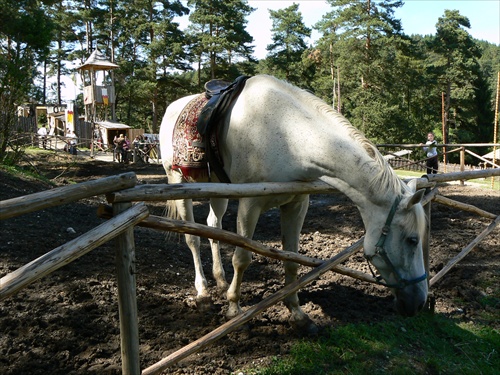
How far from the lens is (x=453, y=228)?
21.6 ft

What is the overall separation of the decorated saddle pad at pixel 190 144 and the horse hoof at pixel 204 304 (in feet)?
3.43

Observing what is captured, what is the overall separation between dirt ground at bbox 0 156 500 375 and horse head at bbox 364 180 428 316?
3.22ft

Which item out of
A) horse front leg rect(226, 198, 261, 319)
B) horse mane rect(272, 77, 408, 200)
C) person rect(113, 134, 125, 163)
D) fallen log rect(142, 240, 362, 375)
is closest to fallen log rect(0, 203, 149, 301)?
fallen log rect(142, 240, 362, 375)

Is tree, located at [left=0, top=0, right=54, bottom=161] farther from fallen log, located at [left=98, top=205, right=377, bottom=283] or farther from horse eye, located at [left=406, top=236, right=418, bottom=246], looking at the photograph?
horse eye, located at [left=406, top=236, right=418, bottom=246]

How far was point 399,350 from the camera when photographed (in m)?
3.25

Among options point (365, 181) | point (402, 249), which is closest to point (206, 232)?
point (365, 181)

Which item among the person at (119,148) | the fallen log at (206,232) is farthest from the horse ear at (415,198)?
the person at (119,148)

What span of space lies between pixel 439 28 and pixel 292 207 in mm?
39010

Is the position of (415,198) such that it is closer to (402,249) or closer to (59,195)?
(402,249)

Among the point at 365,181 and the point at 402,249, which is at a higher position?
the point at 365,181

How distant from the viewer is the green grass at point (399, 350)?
2928 millimetres

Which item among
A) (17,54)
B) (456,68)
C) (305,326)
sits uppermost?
(456,68)

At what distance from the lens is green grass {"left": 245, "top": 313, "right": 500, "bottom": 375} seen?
2.93 m

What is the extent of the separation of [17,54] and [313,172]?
28.6ft
